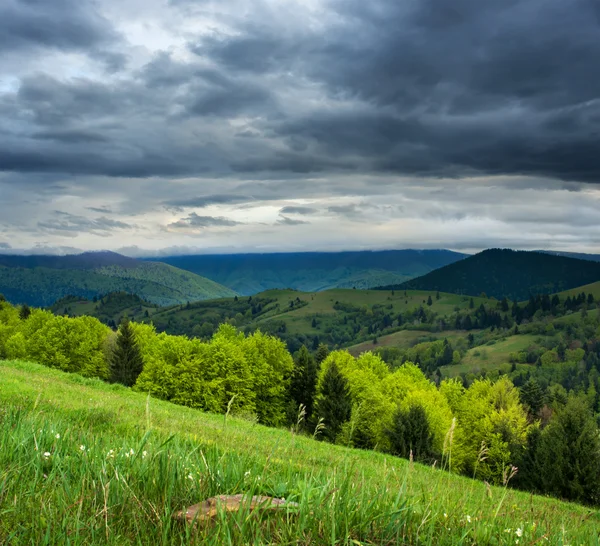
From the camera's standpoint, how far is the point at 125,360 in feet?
227

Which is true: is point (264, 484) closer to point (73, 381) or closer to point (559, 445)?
point (73, 381)

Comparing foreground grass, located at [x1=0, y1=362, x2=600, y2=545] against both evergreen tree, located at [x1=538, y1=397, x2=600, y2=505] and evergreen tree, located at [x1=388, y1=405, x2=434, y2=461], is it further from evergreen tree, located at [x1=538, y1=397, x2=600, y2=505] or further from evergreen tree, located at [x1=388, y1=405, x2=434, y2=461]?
evergreen tree, located at [x1=538, y1=397, x2=600, y2=505]

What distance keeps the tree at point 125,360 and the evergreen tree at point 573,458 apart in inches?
2000

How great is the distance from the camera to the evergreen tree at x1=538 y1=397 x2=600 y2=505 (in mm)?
47344

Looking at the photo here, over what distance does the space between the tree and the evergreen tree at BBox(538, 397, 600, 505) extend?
167ft

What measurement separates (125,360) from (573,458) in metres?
54.6

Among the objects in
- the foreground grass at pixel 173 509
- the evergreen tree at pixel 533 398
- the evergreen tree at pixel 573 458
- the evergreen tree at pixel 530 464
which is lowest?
the evergreen tree at pixel 533 398

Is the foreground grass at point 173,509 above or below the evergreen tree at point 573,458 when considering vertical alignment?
above

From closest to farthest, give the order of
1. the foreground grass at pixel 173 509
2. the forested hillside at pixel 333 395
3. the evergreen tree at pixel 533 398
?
the foreground grass at pixel 173 509 < the forested hillside at pixel 333 395 < the evergreen tree at pixel 533 398

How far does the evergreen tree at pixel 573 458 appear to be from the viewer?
155ft

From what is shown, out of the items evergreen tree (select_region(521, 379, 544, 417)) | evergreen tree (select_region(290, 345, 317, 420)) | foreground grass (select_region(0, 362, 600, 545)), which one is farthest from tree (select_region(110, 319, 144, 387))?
evergreen tree (select_region(521, 379, 544, 417))

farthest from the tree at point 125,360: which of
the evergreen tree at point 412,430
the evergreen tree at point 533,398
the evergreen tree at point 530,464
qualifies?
the evergreen tree at point 533,398

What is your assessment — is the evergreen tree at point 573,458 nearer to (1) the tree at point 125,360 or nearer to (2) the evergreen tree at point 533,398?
(2) the evergreen tree at point 533,398

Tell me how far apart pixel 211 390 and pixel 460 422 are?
1507 inches
